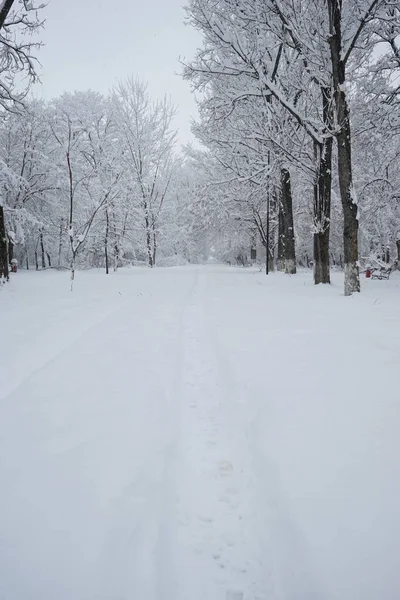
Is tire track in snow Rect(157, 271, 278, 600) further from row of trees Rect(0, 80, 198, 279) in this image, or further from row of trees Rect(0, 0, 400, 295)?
row of trees Rect(0, 80, 198, 279)

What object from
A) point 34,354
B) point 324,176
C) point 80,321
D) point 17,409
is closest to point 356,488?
point 17,409

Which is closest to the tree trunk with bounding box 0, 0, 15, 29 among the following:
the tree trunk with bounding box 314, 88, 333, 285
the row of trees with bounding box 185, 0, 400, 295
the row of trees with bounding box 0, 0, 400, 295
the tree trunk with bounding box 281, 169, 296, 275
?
the row of trees with bounding box 0, 0, 400, 295

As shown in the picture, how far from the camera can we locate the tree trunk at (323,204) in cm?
1095

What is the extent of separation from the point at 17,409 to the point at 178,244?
1379 inches

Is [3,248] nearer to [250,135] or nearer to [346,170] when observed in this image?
[250,135]

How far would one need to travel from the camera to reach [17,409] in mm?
2898

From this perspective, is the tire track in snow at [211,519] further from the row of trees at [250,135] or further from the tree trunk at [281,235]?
the tree trunk at [281,235]

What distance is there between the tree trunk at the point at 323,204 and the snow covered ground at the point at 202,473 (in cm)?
724

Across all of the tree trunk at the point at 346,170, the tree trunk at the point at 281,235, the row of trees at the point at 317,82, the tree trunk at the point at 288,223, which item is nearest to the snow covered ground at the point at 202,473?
the tree trunk at the point at 346,170

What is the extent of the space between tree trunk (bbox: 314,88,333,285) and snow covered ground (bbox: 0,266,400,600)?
7239mm

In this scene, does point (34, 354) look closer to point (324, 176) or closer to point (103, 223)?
point (324, 176)

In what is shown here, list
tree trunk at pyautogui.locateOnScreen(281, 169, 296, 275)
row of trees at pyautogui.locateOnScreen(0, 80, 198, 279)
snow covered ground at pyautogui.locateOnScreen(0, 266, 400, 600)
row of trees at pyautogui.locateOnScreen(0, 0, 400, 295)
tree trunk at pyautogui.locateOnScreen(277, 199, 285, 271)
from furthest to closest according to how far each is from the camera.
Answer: row of trees at pyautogui.locateOnScreen(0, 80, 198, 279), tree trunk at pyautogui.locateOnScreen(277, 199, 285, 271), tree trunk at pyautogui.locateOnScreen(281, 169, 296, 275), row of trees at pyautogui.locateOnScreen(0, 0, 400, 295), snow covered ground at pyautogui.locateOnScreen(0, 266, 400, 600)

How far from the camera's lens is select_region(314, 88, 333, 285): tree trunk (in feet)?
35.9

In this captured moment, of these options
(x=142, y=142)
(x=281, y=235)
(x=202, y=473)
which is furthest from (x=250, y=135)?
(x=142, y=142)
